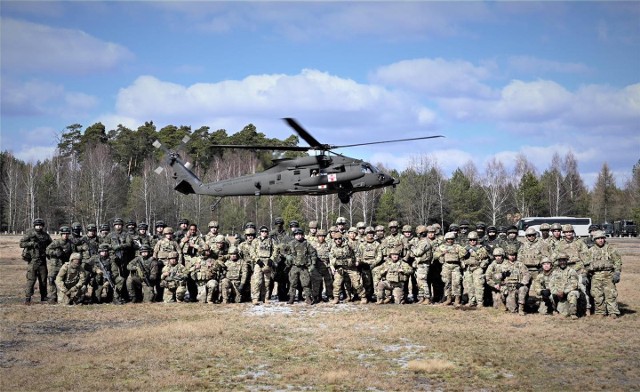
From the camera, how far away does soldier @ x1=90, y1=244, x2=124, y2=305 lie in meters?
14.6

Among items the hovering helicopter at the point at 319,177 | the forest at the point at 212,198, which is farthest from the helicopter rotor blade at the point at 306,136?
the forest at the point at 212,198

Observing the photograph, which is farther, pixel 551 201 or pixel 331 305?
pixel 551 201

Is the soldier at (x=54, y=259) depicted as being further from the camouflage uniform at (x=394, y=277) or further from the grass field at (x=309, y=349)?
the camouflage uniform at (x=394, y=277)

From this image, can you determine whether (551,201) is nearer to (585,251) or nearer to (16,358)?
(585,251)

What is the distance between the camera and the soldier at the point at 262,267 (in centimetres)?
1445

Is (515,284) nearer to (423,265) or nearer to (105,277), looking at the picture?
(423,265)

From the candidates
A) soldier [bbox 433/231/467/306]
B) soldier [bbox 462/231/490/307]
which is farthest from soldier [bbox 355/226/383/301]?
soldier [bbox 462/231/490/307]

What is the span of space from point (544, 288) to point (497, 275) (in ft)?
3.36

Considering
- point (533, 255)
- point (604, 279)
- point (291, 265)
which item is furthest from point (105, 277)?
point (604, 279)

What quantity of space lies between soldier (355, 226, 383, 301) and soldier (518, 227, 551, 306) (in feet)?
10.9

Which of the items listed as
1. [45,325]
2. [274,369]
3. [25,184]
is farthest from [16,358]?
[25,184]

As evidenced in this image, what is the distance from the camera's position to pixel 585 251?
12945mm

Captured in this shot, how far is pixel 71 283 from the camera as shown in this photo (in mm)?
14297

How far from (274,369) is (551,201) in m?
58.9
